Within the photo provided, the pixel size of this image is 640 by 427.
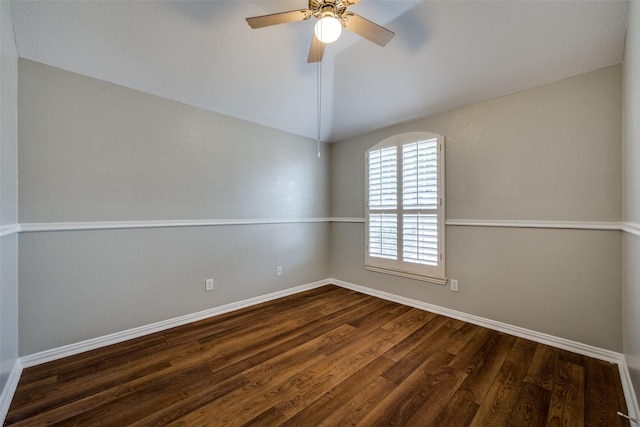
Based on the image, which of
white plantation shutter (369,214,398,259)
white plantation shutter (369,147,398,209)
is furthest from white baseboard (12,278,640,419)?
white plantation shutter (369,147,398,209)

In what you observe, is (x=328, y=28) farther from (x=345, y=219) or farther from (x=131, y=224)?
(x=345, y=219)

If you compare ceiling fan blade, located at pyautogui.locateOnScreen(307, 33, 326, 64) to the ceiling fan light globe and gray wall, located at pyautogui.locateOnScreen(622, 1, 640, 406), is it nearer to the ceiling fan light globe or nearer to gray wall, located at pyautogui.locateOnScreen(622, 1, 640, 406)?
the ceiling fan light globe

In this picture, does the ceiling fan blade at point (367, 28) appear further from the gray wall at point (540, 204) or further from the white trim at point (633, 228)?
the white trim at point (633, 228)

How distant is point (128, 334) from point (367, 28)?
3.18 m

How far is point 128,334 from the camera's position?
2328 mm

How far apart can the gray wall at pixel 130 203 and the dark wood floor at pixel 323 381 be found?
366 millimetres

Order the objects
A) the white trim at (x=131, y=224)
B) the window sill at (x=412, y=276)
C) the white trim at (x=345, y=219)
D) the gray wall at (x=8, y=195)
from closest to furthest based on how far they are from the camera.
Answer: the gray wall at (x=8, y=195) < the white trim at (x=131, y=224) < the window sill at (x=412, y=276) < the white trim at (x=345, y=219)

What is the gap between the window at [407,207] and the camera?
288 cm

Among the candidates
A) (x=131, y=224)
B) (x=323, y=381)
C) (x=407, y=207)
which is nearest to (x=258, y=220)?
(x=131, y=224)

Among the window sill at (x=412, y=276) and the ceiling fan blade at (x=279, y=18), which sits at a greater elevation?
the ceiling fan blade at (x=279, y=18)

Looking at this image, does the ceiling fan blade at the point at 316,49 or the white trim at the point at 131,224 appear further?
the white trim at the point at 131,224

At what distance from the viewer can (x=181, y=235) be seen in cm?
266

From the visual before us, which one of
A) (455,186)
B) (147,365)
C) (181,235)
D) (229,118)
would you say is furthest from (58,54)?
(455,186)

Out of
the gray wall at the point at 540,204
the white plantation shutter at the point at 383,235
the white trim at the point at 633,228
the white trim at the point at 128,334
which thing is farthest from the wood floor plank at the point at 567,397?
the white trim at the point at 128,334
